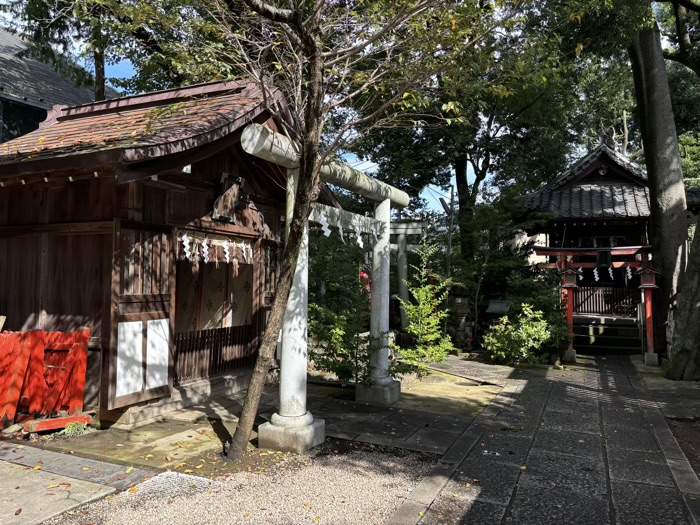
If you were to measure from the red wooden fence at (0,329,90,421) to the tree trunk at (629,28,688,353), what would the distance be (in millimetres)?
14240

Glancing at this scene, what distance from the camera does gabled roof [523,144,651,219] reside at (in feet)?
60.3

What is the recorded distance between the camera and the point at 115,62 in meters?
14.9

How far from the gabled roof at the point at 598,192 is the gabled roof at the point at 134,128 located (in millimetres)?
13486

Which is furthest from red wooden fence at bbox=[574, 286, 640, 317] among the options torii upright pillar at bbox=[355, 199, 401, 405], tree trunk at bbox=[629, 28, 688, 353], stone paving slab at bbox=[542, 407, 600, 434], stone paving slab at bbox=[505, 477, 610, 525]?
stone paving slab at bbox=[505, 477, 610, 525]

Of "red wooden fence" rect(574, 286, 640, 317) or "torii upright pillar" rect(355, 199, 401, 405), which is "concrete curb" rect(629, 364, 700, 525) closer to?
"torii upright pillar" rect(355, 199, 401, 405)

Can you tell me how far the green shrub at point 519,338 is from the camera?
1275cm

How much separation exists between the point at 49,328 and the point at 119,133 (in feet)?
9.29

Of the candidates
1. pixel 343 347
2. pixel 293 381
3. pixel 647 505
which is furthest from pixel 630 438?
pixel 293 381

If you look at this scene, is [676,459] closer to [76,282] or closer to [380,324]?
[380,324]

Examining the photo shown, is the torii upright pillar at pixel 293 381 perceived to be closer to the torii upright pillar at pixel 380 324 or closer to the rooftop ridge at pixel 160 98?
the torii upright pillar at pixel 380 324

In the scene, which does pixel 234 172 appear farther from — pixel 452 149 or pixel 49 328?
pixel 452 149

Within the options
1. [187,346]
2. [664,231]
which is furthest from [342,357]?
[664,231]

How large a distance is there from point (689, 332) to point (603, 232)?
9394 millimetres

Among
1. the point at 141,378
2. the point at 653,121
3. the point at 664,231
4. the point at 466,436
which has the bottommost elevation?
the point at 466,436
